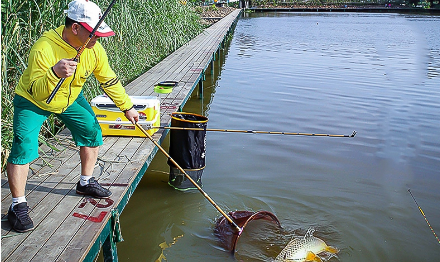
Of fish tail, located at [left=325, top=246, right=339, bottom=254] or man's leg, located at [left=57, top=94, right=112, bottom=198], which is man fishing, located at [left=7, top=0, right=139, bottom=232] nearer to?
man's leg, located at [left=57, top=94, right=112, bottom=198]

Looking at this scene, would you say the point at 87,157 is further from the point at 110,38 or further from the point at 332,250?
A: the point at 110,38

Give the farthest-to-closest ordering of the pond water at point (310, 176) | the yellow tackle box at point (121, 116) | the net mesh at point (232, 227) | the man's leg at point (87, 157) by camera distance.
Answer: the yellow tackle box at point (121, 116) → the pond water at point (310, 176) → the net mesh at point (232, 227) → the man's leg at point (87, 157)

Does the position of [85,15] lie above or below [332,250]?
above

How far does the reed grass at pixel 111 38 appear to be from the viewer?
14.3 feet

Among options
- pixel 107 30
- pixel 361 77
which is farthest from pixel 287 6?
pixel 107 30

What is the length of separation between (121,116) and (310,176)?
2402 millimetres

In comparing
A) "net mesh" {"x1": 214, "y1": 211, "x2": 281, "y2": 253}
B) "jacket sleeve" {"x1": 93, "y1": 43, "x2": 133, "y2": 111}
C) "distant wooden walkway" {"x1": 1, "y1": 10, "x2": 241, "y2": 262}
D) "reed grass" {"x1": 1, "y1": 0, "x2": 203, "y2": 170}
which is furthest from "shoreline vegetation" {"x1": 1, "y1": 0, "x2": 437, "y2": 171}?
"net mesh" {"x1": 214, "y1": 211, "x2": 281, "y2": 253}

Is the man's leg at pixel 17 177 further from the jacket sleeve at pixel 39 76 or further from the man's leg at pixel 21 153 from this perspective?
the jacket sleeve at pixel 39 76

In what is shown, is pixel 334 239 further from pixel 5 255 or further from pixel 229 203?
pixel 5 255

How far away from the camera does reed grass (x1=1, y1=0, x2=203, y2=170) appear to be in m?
4.36

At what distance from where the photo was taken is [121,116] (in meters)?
4.95

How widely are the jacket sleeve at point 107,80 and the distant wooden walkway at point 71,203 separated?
2.38 feet

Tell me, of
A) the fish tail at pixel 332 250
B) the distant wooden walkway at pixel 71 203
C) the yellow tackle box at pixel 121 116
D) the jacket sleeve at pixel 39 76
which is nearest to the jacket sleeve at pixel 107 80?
the jacket sleeve at pixel 39 76

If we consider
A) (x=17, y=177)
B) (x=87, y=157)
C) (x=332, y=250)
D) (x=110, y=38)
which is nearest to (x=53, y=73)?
(x=17, y=177)
